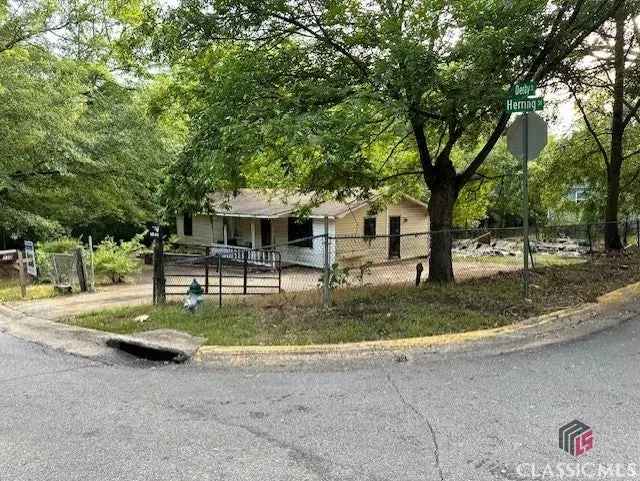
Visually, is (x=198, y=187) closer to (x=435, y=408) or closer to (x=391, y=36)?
(x=391, y=36)

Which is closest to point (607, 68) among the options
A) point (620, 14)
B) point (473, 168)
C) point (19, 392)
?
point (620, 14)

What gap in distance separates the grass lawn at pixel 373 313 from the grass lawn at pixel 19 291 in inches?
180

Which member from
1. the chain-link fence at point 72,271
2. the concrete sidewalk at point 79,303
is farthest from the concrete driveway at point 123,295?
the chain-link fence at point 72,271

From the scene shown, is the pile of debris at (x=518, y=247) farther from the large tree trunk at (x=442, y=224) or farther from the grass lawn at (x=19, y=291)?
the grass lawn at (x=19, y=291)

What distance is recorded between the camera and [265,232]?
27.2 meters

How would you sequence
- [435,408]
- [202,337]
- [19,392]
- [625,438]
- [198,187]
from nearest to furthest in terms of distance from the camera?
[625,438] → [435,408] → [19,392] → [202,337] → [198,187]

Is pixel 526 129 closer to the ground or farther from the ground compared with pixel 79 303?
farther from the ground

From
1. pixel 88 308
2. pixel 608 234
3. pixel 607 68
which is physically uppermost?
pixel 607 68

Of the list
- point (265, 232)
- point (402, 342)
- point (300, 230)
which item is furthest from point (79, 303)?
point (265, 232)

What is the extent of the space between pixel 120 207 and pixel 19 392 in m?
19.5

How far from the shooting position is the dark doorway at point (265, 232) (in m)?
27.0

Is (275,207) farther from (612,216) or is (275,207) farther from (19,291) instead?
(612,216)

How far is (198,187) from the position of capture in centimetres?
931

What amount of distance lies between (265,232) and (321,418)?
76.5 feet
